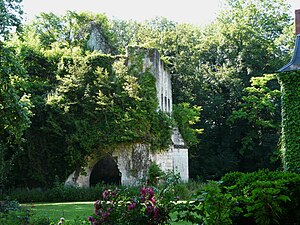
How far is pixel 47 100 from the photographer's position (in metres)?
20.7

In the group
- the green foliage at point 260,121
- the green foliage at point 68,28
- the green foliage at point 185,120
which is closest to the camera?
the green foliage at point 185,120

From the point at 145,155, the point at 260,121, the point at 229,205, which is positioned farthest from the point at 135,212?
the point at 260,121

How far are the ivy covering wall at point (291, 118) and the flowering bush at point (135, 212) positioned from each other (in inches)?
366

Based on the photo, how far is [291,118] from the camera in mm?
15203

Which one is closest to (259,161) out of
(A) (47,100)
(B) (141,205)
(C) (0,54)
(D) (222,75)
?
(D) (222,75)

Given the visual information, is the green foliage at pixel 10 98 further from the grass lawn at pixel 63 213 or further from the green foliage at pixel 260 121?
the green foliage at pixel 260 121

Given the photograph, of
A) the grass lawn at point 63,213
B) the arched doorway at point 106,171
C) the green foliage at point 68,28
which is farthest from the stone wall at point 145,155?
the green foliage at point 68,28

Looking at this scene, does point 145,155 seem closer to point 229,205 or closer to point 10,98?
point 10,98

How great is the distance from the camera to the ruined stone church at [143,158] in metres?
20.6

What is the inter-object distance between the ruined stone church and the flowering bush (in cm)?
1213

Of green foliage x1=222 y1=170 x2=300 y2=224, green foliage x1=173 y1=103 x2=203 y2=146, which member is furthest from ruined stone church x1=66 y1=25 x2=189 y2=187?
green foliage x1=222 y1=170 x2=300 y2=224

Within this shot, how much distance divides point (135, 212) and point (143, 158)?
14.1 meters

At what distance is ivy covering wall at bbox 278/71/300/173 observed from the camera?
1493 centimetres

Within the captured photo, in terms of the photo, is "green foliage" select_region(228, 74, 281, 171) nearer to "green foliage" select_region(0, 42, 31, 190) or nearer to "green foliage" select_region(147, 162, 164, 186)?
"green foliage" select_region(147, 162, 164, 186)
